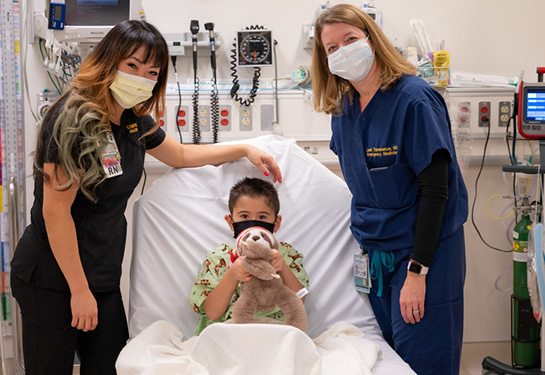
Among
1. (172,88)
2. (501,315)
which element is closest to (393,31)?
(172,88)

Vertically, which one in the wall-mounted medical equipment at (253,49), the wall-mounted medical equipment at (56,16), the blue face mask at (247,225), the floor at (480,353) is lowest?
the floor at (480,353)

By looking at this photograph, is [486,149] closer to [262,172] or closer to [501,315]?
[501,315]

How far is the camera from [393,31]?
3.23m

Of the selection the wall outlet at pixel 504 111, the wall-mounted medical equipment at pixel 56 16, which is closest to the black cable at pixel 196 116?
the wall-mounted medical equipment at pixel 56 16

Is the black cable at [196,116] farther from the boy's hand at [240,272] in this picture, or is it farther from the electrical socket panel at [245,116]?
the boy's hand at [240,272]

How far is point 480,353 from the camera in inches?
127

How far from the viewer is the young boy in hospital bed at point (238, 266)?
180cm

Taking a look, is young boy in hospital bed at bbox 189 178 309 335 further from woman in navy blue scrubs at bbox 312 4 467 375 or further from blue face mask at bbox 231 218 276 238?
woman in navy blue scrubs at bbox 312 4 467 375

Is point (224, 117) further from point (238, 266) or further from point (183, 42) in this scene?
point (238, 266)

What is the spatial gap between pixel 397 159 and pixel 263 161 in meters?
0.57

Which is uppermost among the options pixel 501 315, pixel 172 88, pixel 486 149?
pixel 172 88

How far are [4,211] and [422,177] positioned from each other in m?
1.81

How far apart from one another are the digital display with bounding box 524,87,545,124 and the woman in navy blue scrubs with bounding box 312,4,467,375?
959 millimetres

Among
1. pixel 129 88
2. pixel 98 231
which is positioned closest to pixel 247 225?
pixel 98 231
